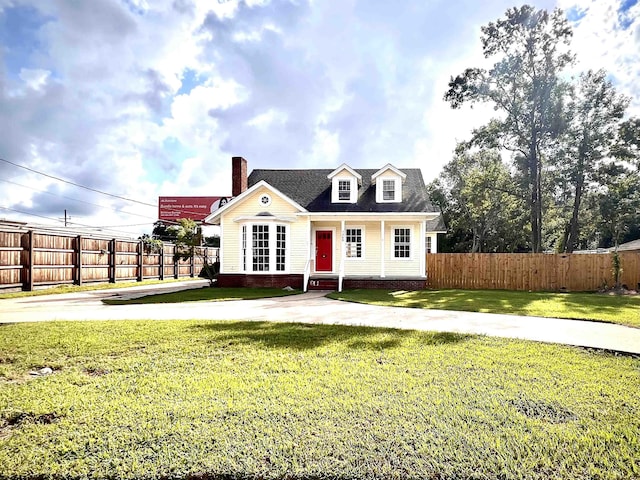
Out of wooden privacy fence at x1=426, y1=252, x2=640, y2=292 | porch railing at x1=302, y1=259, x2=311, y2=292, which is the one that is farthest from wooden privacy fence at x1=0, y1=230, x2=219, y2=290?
wooden privacy fence at x1=426, y1=252, x2=640, y2=292

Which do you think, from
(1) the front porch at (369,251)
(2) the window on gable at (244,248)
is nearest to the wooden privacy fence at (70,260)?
(2) the window on gable at (244,248)

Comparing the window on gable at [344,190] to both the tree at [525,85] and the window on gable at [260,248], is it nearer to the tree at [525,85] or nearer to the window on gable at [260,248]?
the window on gable at [260,248]

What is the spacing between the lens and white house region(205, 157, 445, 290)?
57.7 feet

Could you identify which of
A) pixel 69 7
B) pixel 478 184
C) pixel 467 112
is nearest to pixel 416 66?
pixel 69 7

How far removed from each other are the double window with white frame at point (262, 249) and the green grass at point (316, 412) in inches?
462

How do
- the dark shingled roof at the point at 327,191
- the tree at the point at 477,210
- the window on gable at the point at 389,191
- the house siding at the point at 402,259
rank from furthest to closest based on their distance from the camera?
the tree at the point at 477,210, the window on gable at the point at 389,191, the dark shingled roof at the point at 327,191, the house siding at the point at 402,259

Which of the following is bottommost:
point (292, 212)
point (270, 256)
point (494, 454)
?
point (494, 454)

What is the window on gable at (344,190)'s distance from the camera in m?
19.2

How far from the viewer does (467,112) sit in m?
26.3

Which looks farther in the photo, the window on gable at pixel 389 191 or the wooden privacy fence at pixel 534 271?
the window on gable at pixel 389 191

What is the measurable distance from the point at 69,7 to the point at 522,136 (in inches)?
1004

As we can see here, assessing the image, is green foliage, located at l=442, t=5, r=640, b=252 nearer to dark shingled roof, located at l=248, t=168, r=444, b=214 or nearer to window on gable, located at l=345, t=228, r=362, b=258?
dark shingled roof, located at l=248, t=168, r=444, b=214

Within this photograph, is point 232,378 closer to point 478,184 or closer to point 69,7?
point 69,7

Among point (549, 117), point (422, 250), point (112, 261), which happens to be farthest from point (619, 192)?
point (112, 261)
